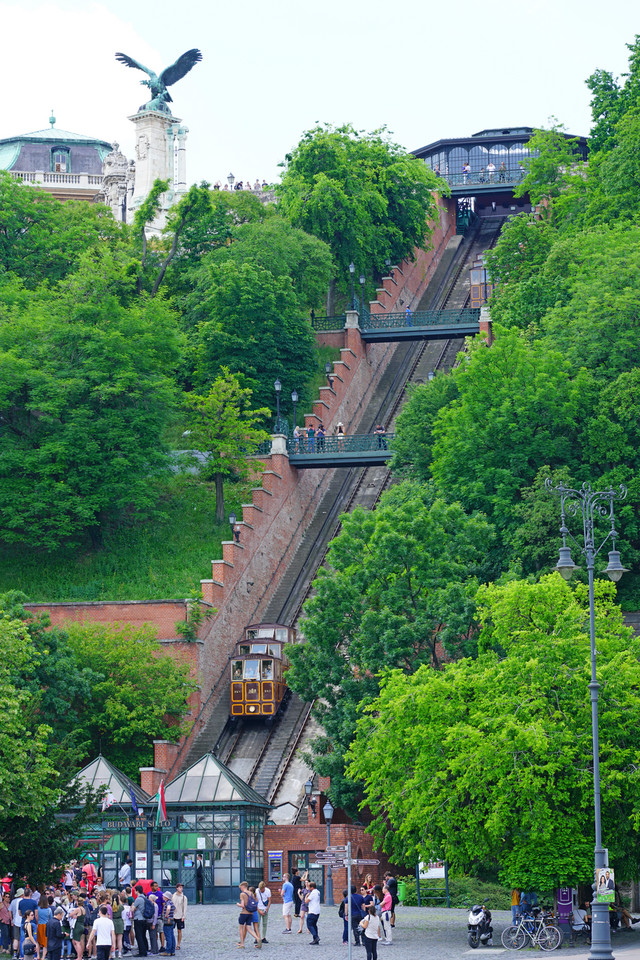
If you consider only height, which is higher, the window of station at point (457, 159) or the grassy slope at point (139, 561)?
the window of station at point (457, 159)

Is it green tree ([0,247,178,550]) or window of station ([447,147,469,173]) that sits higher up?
window of station ([447,147,469,173])

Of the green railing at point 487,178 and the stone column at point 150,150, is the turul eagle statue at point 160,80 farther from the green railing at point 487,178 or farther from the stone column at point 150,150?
the green railing at point 487,178

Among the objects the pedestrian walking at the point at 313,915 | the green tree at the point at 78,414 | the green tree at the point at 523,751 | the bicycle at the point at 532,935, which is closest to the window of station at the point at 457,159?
the green tree at the point at 78,414

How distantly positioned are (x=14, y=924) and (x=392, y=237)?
58065mm

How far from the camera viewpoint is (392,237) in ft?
278

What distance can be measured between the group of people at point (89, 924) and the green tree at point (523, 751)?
7.02 m

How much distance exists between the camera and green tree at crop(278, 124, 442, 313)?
78.8m

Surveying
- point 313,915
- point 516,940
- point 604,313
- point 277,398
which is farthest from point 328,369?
point 516,940

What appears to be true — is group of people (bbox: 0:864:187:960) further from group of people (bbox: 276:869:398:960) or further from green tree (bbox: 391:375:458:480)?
green tree (bbox: 391:375:458:480)

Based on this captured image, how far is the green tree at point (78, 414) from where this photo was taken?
6106cm

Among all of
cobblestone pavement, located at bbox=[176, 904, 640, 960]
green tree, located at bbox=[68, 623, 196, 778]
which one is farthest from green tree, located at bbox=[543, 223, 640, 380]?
cobblestone pavement, located at bbox=[176, 904, 640, 960]

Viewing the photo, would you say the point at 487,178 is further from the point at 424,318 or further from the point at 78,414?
the point at 78,414

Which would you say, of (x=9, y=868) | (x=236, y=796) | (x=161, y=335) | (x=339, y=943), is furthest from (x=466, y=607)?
(x=161, y=335)

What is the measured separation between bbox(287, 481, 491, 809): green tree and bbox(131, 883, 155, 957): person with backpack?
15.7m
